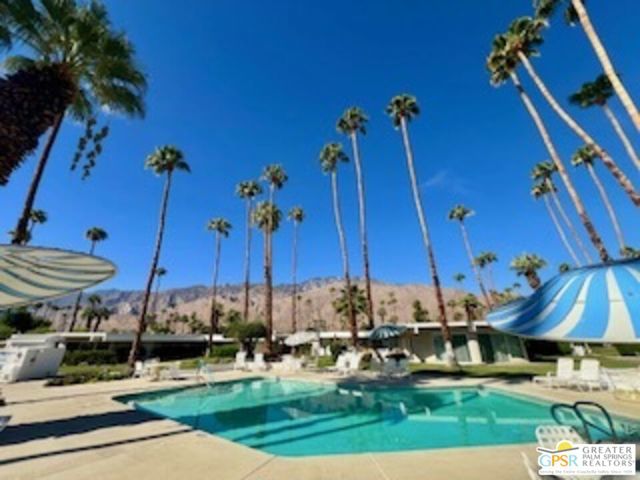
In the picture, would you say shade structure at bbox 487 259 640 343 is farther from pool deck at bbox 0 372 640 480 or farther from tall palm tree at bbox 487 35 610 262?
tall palm tree at bbox 487 35 610 262

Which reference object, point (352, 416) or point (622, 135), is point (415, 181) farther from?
point (352, 416)

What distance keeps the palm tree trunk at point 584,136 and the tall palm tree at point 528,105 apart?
1.17 m

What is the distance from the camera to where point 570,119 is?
15.6 m

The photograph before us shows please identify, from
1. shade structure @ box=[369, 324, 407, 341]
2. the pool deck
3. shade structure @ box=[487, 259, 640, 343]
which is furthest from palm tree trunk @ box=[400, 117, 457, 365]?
shade structure @ box=[487, 259, 640, 343]

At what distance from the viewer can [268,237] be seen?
3888 cm

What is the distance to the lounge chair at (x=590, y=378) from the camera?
40.1 ft

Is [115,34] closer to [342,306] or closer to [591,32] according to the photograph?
[591,32]

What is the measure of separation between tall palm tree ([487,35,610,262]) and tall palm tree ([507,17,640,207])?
1.53ft

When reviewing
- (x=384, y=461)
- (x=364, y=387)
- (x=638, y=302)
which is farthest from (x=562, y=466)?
(x=364, y=387)

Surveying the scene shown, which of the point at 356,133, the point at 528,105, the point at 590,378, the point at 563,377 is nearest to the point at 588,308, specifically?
the point at 590,378

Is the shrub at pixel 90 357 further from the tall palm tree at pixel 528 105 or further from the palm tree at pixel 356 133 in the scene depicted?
the tall palm tree at pixel 528 105

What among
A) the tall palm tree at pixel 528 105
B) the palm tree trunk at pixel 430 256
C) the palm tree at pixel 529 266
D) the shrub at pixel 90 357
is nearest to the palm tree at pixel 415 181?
the palm tree trunk at pixel 430 256

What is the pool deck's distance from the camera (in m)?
5.32

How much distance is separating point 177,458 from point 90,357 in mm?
35102
